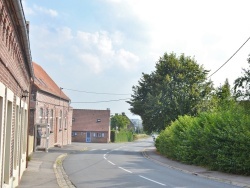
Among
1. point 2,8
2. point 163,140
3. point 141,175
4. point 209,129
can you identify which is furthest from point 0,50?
point 163,140

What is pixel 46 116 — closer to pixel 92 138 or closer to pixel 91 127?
pixel 92 138

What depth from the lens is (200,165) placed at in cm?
2592

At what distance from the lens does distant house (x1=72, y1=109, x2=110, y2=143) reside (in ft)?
266

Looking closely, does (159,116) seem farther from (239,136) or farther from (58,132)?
(239,136)

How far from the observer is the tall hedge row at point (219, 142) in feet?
66.9

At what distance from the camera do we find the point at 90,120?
82.9 metres

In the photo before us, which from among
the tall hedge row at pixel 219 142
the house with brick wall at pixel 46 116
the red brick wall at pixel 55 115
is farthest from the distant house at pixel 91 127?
the tall hedge row at pixel 219 142

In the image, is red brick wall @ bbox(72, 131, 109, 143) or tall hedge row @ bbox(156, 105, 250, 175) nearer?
→ tall hedge row @ bbox(156, 105, 250, 175)

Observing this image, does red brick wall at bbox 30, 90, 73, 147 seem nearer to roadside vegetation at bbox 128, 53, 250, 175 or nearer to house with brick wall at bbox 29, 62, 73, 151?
house with brick wall at bbox 29, 62, 73, 151

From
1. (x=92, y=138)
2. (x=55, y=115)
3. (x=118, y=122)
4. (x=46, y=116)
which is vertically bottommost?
(x=92, y=138)

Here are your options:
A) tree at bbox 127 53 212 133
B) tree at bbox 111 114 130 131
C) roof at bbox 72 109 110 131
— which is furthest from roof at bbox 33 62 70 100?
tree at bbox 111 114 130 131

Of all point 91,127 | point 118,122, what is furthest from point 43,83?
point 118,122

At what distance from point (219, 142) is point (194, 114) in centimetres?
2124

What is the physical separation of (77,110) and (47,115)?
141 feet
